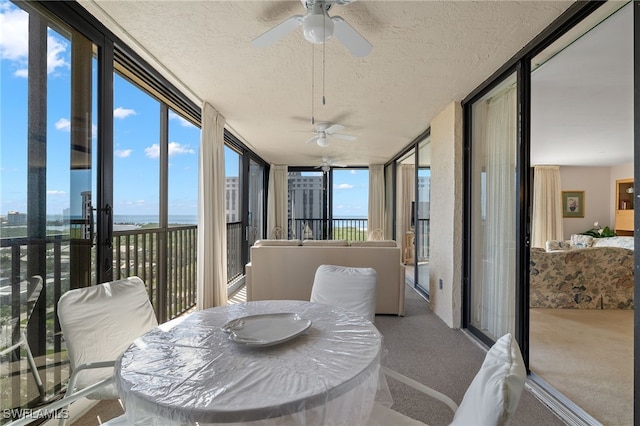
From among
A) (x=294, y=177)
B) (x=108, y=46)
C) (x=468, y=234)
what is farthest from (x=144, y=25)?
(x=294, y=177)

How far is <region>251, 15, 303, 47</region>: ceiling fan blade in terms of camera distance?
5.14 feet

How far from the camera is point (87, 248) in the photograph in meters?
1.88

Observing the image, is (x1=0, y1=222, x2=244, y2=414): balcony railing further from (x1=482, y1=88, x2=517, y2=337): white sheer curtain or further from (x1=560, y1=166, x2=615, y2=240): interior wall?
(x1=560, y1=166, x2=615, y2=240): interior wall

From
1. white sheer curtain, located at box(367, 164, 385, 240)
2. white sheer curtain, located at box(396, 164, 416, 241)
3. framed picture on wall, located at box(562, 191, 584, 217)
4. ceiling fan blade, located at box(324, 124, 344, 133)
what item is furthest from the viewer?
white sheer curtain, located at box(367, 164, 385, 240)

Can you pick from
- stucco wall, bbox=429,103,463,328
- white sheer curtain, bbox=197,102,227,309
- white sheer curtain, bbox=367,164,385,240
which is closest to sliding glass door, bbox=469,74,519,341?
stucco wall, bbox=429,103,463,328

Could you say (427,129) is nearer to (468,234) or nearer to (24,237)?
(468,234)

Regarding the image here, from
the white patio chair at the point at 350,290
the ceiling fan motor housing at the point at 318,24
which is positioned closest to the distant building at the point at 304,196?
the white patio chair at the point at 350,290

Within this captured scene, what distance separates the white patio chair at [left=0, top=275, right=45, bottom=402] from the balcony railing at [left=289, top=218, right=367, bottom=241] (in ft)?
19.9

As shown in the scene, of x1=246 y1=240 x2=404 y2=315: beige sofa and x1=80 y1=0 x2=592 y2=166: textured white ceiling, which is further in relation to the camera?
x1=246 y1=240 x2=404 y2=315: beige sofa

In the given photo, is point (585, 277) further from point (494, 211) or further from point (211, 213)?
point (211, 213)

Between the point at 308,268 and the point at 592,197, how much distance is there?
24.4ft

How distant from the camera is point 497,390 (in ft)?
2.33

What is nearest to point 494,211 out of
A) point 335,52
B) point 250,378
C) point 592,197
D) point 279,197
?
point 335,52

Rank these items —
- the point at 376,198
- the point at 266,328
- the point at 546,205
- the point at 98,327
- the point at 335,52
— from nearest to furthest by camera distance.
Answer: the point at 266,328
the point at 98,327
the point at 335,52
the point at 546,205
the point at 376,198
